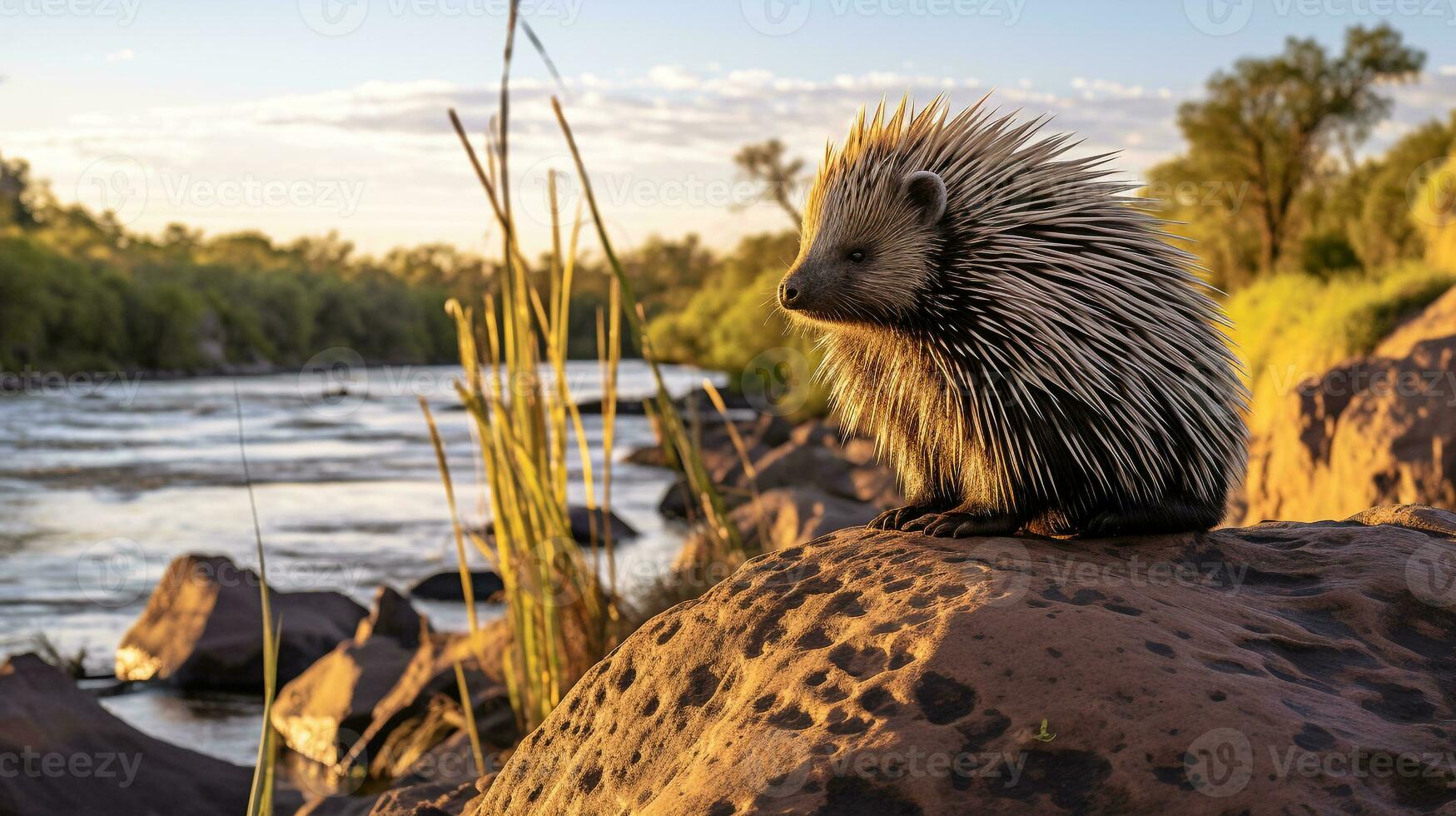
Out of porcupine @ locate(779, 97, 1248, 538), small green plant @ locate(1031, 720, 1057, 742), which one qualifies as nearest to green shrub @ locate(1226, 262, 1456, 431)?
porcupine @ locate(779, 97, 1248, 538)

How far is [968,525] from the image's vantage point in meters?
3.83

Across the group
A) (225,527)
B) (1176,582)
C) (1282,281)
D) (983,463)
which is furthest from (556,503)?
(1282,281)

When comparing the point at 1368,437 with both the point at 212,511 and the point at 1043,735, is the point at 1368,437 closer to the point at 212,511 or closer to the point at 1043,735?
the point at 1043,735

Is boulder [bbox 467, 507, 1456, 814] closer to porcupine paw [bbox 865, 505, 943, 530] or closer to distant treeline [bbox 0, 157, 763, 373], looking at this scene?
porcupine paw [bbox 865, 505, 943, 530]

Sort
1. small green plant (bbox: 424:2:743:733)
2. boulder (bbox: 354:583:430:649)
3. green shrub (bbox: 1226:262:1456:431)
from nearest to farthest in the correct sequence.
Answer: small green plant (bbox: 424:2:743:733) → boulder (bbox: 354:583:430:649) → green shrub (bbox: 1226:262:1456:431)

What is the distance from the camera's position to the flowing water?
13.7 metres

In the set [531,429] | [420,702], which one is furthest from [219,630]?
[531,429]

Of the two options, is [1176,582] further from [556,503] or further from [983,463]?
[556,503]

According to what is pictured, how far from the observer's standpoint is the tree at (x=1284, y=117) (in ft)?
164

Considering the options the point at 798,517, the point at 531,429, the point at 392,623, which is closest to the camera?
the point at 531,429

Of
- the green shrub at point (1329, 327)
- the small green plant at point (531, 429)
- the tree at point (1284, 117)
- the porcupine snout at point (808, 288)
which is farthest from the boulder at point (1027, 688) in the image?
the tree at point (1284, 117)

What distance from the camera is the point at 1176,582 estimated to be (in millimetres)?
3463

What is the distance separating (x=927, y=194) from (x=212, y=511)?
22664 millimetres

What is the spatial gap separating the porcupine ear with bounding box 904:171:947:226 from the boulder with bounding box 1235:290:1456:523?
903 cm
